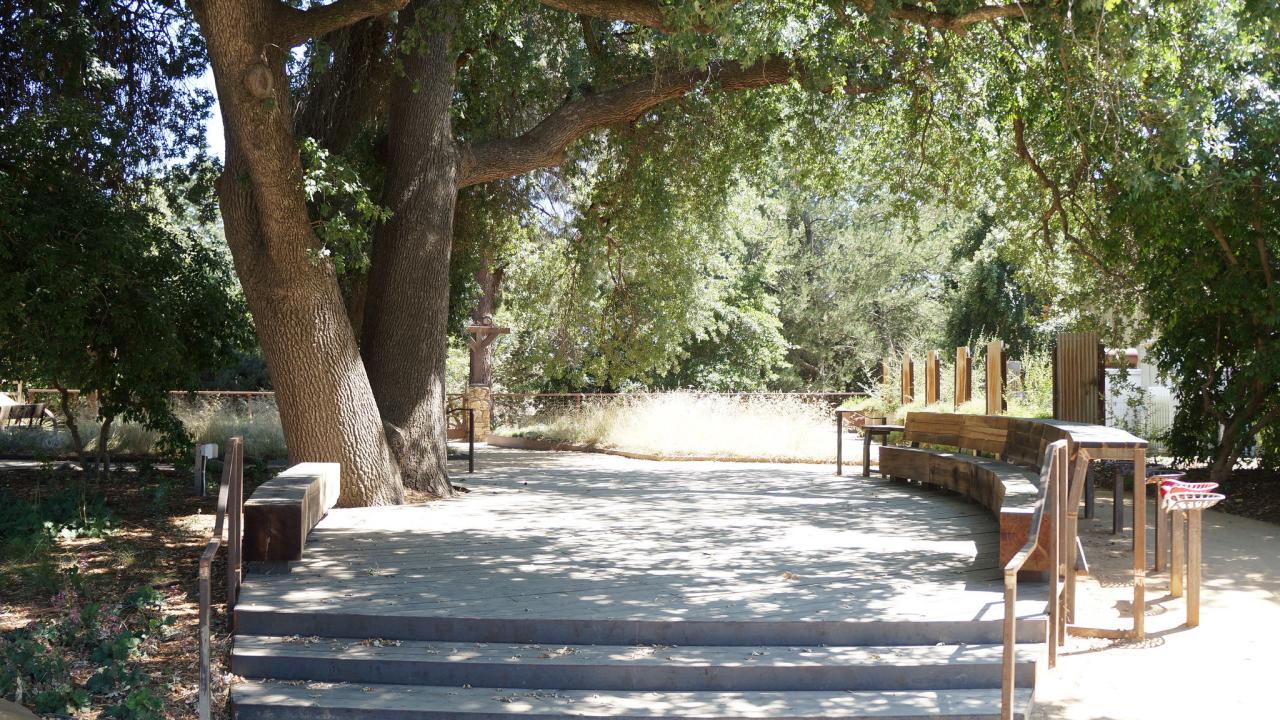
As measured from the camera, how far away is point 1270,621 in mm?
7027

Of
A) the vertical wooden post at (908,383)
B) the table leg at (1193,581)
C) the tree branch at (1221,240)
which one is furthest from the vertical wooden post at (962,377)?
the table leg at (1193,581)

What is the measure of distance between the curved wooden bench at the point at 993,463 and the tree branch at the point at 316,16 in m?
6.47

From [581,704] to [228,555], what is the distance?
2.64m

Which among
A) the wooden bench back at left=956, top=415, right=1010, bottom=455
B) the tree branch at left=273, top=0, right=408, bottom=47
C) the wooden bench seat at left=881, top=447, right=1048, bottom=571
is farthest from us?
the wooden bench back at left=956, top=415, right=1010, bottom=455

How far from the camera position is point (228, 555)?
6.46 meters

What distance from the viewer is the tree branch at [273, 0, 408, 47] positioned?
907cm

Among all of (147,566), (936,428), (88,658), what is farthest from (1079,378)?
(88,658)

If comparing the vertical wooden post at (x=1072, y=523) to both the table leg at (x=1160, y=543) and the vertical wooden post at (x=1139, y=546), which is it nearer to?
the vertical wooden post at (x=1139, y=546)

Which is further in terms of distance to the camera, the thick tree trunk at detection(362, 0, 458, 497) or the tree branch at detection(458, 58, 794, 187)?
the tree branch at detection(458, 58, 794, 187)

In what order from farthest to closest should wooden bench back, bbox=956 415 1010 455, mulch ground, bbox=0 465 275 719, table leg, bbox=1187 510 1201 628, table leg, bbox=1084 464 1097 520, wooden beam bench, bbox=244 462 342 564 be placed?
wooden bench back, bbox=956 415 1010 455 → table leg, bbox=1084 464 1097 520 → wooden beam bench, bbox=244 462 342 564 → table leg, bbox=1187 510 1201 628 → mulch ground, bbox=0 465 275 719

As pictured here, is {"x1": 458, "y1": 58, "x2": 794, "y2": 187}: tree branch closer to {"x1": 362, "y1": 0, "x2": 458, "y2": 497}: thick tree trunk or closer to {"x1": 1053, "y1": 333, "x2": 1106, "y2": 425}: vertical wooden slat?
{"x1": 362, "y1": 0, "x2": 458, "y2": 497}: thick tree trunk

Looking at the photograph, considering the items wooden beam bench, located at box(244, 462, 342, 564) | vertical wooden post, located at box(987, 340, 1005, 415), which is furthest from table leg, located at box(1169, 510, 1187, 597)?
vertical wooden post, located at box(987, 340, 1005, 415)

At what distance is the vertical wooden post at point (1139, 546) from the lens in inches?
256

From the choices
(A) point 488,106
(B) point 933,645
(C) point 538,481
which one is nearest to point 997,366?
(C) point 538,481
